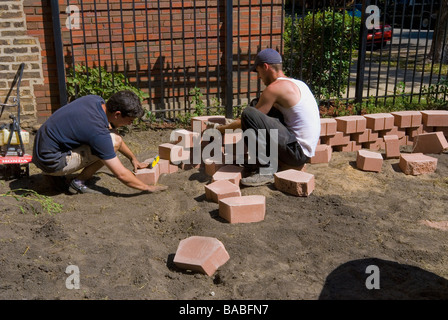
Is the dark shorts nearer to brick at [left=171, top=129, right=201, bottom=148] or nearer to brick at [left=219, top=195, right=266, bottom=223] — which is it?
brick at [left=171, top=129, right=201, bottom=148]

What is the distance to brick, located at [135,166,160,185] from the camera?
5.22 meters

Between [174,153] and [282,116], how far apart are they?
1.26 metres

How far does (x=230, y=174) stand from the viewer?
5.12 m

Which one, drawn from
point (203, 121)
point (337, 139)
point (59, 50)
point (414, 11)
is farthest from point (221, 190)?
point (414, 11)

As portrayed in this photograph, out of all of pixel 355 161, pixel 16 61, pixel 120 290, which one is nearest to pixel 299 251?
pixel 120 290

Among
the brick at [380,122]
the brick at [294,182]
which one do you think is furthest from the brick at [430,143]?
the brick at [294,182]

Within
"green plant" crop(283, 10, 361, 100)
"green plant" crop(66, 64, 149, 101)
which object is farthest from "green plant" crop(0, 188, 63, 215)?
"green plant" crop(283, 10, 361, 100)

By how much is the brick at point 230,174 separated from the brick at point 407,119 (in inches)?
94.7

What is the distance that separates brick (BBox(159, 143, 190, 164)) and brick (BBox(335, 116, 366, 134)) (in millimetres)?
1923

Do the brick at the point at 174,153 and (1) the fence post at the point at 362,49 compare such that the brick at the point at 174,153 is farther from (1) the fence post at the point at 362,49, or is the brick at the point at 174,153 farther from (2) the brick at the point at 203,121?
(1) the fence post at the point at 362,49

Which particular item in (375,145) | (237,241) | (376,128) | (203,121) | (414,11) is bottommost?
(237,241)

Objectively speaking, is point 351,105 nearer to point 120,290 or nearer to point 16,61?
point 16,61

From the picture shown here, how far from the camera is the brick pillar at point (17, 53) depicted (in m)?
6.55

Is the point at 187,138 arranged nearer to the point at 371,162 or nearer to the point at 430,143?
the point at 371,162
